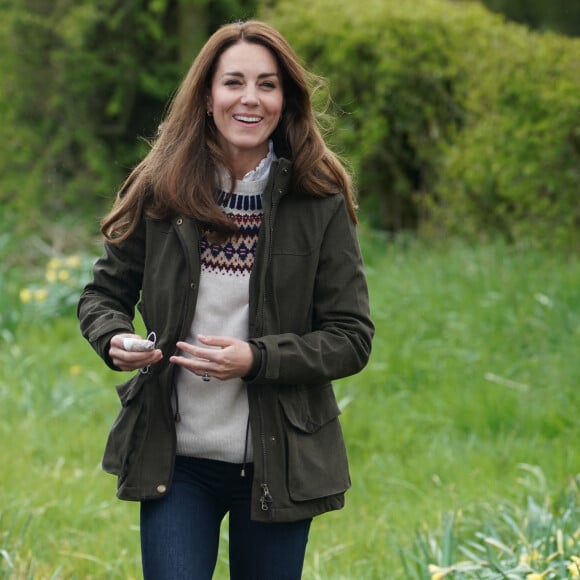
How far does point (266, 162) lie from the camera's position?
9.43 ft

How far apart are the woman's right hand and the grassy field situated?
37.2 inches

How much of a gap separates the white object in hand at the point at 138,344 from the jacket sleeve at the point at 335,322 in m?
0.25

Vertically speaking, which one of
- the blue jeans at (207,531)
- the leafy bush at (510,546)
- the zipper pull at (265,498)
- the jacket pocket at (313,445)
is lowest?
the leafy bush at (510,546)

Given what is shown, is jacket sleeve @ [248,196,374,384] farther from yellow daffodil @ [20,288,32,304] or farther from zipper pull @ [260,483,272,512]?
yellow daffodil @ [20,288,32,304]

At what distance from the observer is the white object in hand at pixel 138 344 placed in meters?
2.55

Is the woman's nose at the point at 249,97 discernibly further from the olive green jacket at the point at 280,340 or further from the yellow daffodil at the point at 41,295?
the yellow daffodil at the point at 41,295

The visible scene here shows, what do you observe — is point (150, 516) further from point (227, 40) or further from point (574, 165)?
point (574, 165)

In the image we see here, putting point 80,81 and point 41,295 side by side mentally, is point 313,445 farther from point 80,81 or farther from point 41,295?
point 80,81

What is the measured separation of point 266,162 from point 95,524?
2.18 meters

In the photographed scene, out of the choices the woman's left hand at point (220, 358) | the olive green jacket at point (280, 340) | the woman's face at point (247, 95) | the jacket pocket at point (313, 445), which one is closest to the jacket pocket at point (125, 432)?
the olive green jacket at point (280, 340)

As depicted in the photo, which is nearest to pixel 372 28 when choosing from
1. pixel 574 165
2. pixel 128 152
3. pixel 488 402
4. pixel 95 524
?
pixel 574 165

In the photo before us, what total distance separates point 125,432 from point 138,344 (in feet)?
0.99

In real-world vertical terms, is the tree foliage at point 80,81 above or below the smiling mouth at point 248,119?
below

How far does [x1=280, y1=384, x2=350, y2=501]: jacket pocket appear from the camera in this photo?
2680 millimetres
